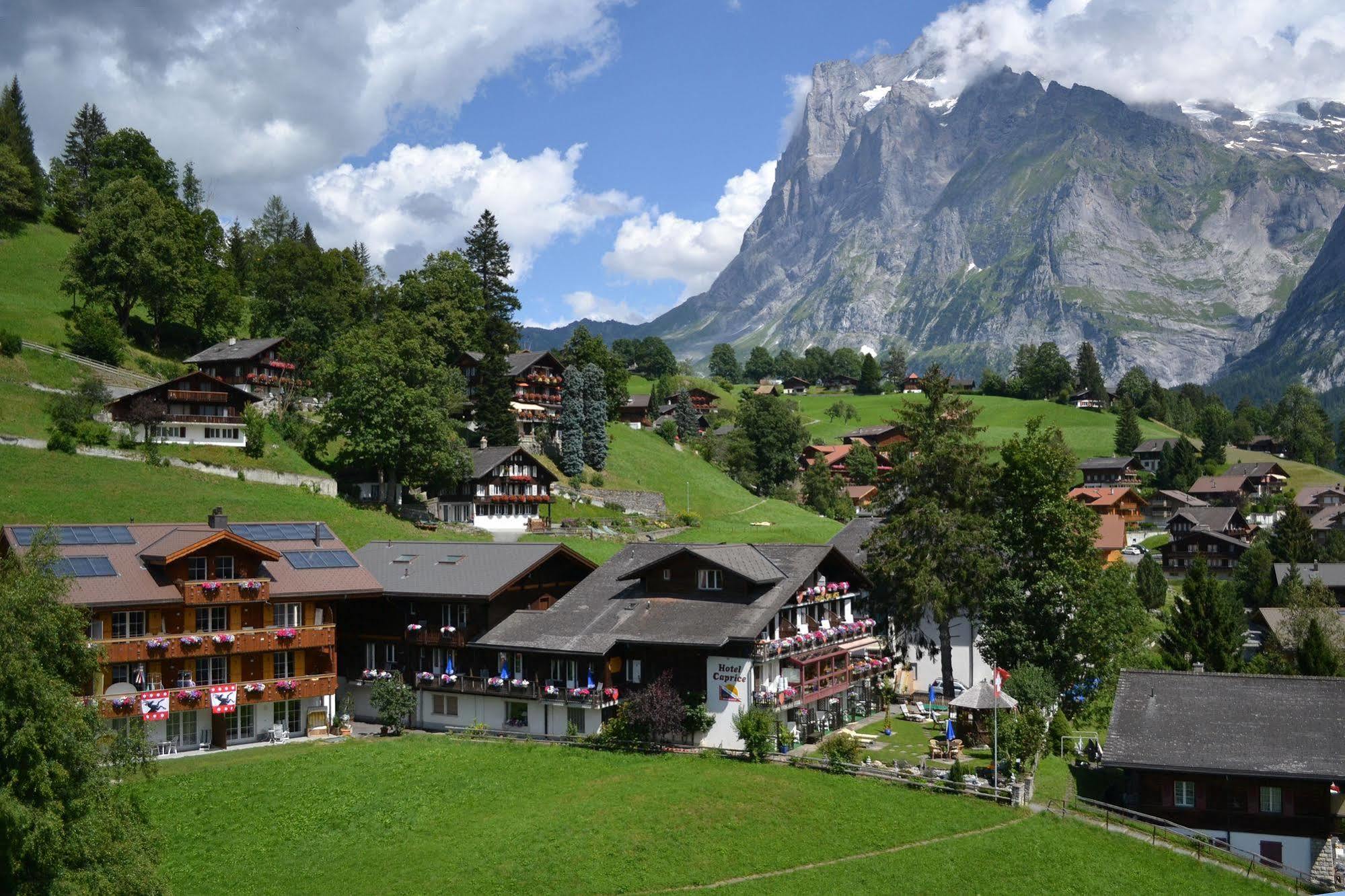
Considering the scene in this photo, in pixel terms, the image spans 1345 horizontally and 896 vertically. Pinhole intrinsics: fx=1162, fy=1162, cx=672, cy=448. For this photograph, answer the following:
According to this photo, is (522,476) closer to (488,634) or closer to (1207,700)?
(488,634)

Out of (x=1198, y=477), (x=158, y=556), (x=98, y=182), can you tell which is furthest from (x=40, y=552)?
(x=1198, y=477)

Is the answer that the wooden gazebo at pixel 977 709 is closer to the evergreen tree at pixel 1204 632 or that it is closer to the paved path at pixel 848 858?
the paved path at pixel 848 858

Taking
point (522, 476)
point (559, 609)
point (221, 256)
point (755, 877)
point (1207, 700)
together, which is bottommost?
point (755, 877)

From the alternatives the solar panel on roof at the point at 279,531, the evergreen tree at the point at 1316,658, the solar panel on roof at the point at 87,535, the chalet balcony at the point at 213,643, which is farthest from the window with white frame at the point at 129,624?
the evergreen tree at the point at 1316,658

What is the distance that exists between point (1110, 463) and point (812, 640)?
110820 millimetres

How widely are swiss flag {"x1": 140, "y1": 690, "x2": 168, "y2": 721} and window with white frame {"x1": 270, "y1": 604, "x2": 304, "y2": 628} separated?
219 inches

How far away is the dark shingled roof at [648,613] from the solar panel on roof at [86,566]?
1477cm

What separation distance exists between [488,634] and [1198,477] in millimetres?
127402

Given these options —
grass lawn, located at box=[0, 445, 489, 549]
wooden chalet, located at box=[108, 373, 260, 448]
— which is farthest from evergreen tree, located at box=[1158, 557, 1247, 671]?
wooden chalet, located at box=[108, 373, 260, 448]

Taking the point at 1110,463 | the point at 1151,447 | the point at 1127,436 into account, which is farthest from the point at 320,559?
the point at 1151,447

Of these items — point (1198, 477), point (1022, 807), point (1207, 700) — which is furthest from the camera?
point (1198, 477)

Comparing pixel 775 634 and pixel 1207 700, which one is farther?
pixel 775 634

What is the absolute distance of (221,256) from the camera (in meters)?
122

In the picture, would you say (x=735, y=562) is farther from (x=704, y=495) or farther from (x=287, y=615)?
(x=704, y=495)
